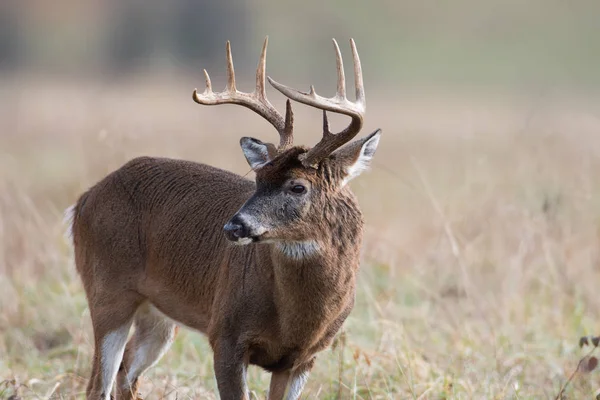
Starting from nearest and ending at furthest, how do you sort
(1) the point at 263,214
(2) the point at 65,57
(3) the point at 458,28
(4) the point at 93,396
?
(1) the point at 263,214 → (4) the point at 93,396 → (2) the point at 65,57 → (3) the point at 458,28

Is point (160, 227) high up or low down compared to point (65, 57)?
up

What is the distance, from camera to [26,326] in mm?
9836

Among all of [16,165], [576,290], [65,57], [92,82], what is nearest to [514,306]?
[576,290]

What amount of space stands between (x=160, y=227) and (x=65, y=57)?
33044 mm

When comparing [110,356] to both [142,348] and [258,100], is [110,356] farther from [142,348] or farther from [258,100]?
[258,100]

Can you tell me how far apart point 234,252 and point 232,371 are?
75 centimetres

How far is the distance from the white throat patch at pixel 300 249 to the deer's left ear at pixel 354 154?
427 mm

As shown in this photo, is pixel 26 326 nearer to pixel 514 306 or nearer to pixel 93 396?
pixel 93 396

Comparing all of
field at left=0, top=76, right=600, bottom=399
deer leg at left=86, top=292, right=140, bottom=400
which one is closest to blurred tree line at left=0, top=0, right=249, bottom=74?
field at left=0, top=76, right=600, bottom=399

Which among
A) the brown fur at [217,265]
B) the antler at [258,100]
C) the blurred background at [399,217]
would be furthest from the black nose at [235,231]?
the blurred background at [399,217]

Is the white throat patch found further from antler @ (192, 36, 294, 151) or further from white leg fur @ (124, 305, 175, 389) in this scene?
white leg fur @ (124, 305, 175, 389)

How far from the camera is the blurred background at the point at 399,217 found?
8320mm

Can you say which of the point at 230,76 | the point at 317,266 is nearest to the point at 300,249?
the point at 317,266

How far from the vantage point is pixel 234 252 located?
7.00 metres
